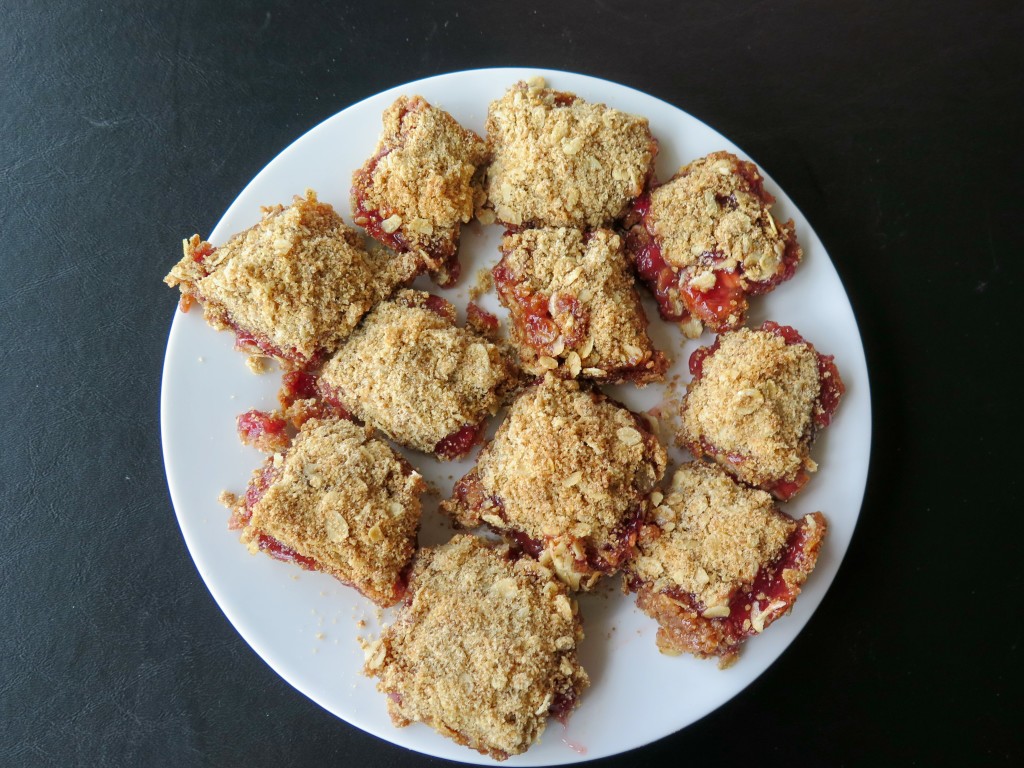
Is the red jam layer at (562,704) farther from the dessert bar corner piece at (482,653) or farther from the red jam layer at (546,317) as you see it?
the red jam layer at (546,317)

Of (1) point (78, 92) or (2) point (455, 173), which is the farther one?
(1) point (78, 92)

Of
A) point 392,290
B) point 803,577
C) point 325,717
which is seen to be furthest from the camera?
point 325,717

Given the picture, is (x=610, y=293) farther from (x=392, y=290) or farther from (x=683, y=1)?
(x=683, y=1)

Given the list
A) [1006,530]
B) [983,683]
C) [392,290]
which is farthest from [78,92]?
[983,683]

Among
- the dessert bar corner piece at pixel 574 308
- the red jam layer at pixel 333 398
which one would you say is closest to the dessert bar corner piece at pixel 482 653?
the red jam layer at pixel 333 398

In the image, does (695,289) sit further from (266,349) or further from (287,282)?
(266,349)
